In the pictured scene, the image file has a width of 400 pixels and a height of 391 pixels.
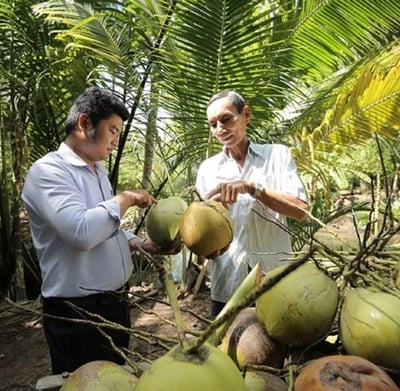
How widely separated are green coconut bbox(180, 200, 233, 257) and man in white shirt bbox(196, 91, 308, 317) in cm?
47

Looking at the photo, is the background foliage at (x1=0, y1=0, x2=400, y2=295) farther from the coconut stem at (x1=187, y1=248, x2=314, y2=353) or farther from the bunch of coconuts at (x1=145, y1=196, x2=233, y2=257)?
the coconut stem at (x1=187, y1=248, x2=314, y2=353)

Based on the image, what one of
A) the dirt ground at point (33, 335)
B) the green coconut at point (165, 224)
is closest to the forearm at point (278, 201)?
the green coconut at point (165, 224)

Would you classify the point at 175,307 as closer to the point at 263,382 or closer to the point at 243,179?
the point at 263,382

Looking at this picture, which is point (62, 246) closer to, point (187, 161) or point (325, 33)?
point (187, 161)

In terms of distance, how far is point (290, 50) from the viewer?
10.4 ft

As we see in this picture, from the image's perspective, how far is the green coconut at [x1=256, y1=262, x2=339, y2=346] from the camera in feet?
2.46

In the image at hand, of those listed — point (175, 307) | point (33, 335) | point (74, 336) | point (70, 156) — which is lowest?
→ point (33, 335)

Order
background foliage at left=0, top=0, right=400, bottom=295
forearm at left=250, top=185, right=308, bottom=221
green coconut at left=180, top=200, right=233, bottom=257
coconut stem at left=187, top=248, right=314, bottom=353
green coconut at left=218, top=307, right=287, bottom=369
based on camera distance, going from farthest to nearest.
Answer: background foliage at left=0, top=0, right=400, bottom=295 < forearm at left=250, top=185, right=308, bottom=221 < green coconut at left=180, top=200, right=233, bottom=257 < green coconut at left=218, top=307, right=287, bottom=369 < coconut stem at left=187, top=248, right=314, bottom=353

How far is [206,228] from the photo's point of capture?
1253mm

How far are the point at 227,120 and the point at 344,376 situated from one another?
1.32m

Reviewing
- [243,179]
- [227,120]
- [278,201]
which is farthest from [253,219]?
A: [227,120]

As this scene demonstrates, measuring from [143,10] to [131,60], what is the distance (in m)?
0.36

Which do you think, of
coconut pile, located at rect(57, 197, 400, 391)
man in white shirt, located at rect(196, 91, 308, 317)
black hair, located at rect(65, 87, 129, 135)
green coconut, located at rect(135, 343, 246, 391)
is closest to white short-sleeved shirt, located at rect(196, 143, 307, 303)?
man in white shirt, located at rect(196, 91, 308, 317)

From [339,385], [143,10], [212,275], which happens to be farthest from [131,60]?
[339,385]
